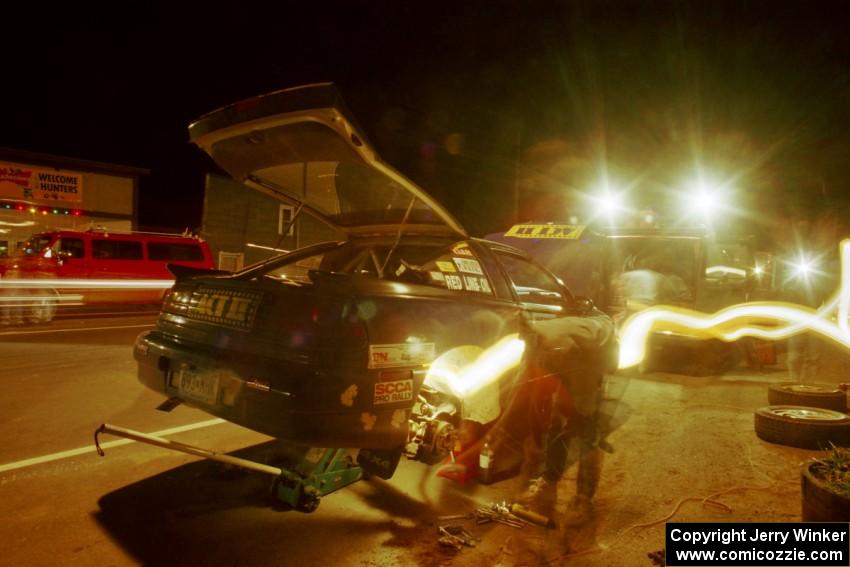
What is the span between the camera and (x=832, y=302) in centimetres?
1359

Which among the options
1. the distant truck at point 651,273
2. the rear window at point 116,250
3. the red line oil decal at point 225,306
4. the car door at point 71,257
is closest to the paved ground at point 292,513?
the red line oil decal at point 225,306

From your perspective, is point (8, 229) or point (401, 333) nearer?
point (401, 333)

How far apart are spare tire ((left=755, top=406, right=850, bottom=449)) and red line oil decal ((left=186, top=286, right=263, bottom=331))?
4576mm

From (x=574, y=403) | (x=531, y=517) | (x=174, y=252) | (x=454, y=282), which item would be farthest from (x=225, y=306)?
(x=174, y=252)

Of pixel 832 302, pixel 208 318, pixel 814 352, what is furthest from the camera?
pixel 832 302

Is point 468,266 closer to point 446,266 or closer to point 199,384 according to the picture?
point 446,266

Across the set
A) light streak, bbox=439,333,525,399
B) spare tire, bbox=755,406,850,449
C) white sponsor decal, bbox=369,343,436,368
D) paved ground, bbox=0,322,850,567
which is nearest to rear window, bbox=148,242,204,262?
paved ground, bbox=0,322,850,567

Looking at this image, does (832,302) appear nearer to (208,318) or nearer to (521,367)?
(521,367)

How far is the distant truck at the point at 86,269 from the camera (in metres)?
11.0

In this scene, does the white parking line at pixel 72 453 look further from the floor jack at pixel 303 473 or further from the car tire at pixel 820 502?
the car tire at pixel 820 502

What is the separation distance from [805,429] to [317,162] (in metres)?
4.64

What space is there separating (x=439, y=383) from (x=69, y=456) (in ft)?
9.27

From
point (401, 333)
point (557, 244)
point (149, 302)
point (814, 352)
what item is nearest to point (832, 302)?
point (814, 352)

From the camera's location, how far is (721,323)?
818cm
